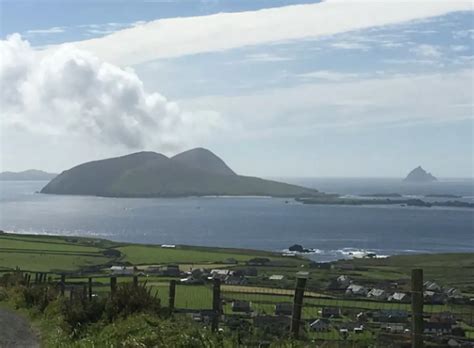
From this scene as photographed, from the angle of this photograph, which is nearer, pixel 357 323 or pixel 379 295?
pixel 357 323

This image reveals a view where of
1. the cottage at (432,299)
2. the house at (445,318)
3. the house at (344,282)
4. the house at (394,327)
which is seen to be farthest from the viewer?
the house at (344,282)

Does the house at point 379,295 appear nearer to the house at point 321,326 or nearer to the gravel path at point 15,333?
the house at point 321,326

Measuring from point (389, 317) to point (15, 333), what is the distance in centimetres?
681

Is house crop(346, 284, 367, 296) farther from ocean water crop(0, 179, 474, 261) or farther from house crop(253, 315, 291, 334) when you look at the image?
ocean water crop(0, 179, 474, 261)

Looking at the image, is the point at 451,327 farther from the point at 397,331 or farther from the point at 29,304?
the point at 29,304

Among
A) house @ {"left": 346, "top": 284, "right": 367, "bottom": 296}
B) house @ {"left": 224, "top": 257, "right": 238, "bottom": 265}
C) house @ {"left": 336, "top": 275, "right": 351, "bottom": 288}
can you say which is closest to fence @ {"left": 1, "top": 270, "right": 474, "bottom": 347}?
house @ {"left": 346, "top": 284, "right": 367, "bottom": 296}

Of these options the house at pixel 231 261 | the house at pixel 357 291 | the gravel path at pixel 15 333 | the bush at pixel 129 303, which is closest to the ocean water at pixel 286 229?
the house at pixel 231 261

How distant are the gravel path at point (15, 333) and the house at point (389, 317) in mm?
5570

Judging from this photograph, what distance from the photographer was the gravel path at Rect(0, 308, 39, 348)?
457 inches

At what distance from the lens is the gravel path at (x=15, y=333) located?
11.6m

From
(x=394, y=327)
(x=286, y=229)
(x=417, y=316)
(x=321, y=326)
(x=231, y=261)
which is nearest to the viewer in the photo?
(x=417, y=316)

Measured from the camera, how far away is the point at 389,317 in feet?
33.6

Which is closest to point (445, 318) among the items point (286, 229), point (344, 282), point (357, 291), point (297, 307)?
point (297, 307)

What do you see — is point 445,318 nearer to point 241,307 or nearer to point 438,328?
point 438,328
